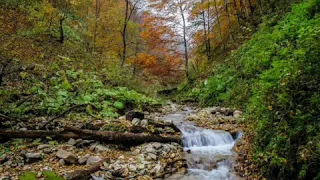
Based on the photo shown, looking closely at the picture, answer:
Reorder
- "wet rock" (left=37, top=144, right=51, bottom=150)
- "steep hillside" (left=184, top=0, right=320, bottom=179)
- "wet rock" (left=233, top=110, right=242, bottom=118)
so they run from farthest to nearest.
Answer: "wet rock" (left=233, top=110, right=242, bottom=118)
"wet rock" (left=37, top=144, right=51, bottom=150)
"steep hillside" (left=184, top=0, right=320, bottom=179)

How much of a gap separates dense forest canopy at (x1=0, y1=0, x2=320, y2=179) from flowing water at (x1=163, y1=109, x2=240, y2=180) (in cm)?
67

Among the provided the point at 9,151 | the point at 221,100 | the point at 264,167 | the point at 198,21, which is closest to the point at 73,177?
the point at 9,151

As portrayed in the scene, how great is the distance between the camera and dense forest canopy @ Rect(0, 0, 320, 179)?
4004mm

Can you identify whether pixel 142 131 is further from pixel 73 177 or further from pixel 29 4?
pixel 29 4

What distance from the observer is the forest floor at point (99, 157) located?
15.9 ft

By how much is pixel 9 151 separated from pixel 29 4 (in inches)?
182

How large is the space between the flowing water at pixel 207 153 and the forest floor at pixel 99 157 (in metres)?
0.20

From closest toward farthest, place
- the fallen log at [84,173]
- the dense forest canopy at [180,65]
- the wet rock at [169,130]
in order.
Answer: the dense forest canopy at [180,65], the fallen log at [84,173], the wet rock at [169,130]

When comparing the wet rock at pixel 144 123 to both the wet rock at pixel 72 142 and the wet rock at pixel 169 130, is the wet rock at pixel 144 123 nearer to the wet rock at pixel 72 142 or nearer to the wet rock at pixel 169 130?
the wet rock at pixel 169 130

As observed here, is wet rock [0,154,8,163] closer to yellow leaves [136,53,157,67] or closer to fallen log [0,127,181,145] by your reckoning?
fallen log [0,127,181,145]

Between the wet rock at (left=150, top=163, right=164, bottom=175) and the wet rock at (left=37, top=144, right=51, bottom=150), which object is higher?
the wet rock at (left=37, top=144, right=51, bottom=150)

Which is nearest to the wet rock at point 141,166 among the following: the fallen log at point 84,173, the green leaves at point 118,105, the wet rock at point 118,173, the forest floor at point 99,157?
the forest floor at point 99,157

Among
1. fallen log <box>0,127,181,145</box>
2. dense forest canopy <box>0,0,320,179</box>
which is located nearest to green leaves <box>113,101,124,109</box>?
dense forest canopy <box>0,0,320,179</box>

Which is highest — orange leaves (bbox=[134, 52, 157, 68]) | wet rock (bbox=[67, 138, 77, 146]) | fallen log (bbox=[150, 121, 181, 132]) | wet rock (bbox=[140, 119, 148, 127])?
orange leaves (bbox=[134, 52, 157, 68])
